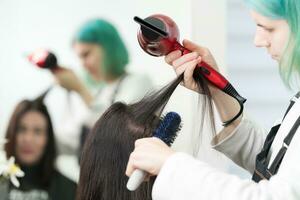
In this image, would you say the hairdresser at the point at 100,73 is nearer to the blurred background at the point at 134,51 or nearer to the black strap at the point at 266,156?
the blurred background at the point at 134,51

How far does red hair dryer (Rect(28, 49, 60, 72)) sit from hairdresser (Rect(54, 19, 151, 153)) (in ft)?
0.11

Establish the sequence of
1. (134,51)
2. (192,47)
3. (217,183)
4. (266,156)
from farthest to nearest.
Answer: (134,51) < (192,47) < (266,156) < (217,183)

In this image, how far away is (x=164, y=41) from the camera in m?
1.15

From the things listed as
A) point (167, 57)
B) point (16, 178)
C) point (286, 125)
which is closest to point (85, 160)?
point (167, 57)

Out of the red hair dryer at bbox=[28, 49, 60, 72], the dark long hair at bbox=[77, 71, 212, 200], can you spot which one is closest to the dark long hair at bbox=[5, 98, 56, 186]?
the red hair dryer at bbox=[28, 49, 60, 72]

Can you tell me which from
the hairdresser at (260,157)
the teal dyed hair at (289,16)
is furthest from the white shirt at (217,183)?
the teal dyed hair at (289,16)

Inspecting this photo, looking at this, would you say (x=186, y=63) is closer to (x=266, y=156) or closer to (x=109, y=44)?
(x=266, y=156)

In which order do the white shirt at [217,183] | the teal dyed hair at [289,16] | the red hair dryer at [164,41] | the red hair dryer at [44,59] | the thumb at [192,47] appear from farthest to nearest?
the red hair dryer at [44,59]
the thumb at [192,47]
the red hair dryer at [164,41]
the teal dyed hair at [289,16]
the white shirt at [217,183]

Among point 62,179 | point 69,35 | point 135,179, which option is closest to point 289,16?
point 135,179

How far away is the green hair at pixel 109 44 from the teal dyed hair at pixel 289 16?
101cm

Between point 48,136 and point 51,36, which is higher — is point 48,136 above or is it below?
below

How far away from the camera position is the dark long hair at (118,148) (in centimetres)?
117

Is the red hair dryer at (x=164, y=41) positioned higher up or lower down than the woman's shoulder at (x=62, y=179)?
higher up

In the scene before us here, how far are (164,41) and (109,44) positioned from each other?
0.88m
